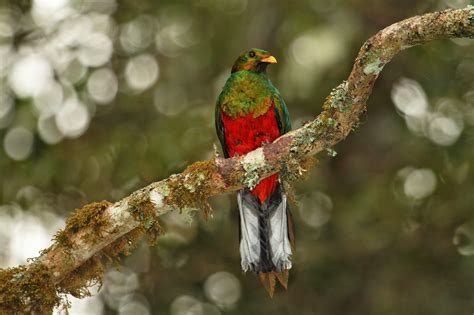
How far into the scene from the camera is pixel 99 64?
6707 mm

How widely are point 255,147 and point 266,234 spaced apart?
2.05 ft

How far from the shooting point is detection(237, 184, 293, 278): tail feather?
4949 mm

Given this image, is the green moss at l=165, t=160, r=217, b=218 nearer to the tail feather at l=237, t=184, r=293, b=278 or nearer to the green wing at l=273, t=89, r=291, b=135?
the tail feather at l=237, t=184, r=293, b=278

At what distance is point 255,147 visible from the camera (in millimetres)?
5266

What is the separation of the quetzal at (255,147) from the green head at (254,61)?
0.05 meters

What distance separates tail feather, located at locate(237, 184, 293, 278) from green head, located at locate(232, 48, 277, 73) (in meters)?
0.98

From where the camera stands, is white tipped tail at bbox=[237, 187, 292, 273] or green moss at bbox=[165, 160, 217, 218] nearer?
green moss at bbox=[165, 160, 217, 218]

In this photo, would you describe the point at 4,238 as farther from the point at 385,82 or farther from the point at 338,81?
the point at 385,82

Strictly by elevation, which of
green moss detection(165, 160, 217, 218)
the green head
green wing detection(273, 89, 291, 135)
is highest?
the green head

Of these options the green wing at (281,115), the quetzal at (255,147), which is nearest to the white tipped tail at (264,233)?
the quetzal at (255,147)

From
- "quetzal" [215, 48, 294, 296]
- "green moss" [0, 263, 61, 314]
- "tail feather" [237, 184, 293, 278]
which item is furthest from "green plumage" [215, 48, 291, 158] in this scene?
"green moss" [0, 263, 61, 314]

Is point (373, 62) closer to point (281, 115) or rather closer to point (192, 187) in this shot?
point (192, 187)

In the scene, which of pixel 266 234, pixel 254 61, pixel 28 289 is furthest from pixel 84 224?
pixel 254 61

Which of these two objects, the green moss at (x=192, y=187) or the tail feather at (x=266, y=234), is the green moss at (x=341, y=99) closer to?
the green moss at (x=192, y=187)
